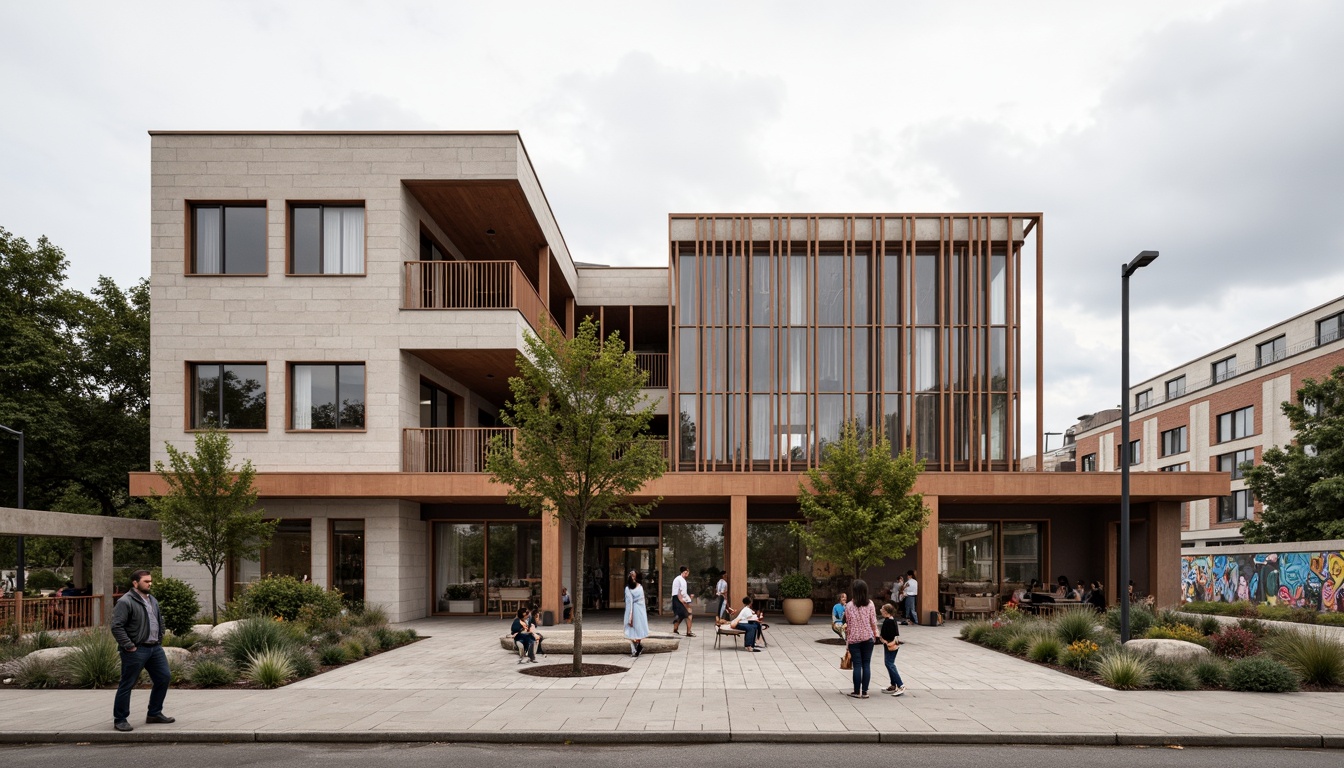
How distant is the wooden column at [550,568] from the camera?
77.8 feet

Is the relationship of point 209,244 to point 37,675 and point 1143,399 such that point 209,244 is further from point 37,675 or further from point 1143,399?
point 1143,399

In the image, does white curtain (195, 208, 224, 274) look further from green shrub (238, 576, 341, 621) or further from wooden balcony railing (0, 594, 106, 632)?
green shrub (238, 576, 341, 621)

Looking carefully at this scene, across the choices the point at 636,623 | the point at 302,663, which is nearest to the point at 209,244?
the point at 302,663

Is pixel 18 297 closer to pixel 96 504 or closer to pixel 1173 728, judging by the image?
pixel 96 504

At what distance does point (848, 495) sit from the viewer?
21312 mm

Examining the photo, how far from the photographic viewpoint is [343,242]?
23.8 metres

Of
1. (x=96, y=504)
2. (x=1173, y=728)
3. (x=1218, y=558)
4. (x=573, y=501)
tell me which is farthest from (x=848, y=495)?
(x=96, y=504)

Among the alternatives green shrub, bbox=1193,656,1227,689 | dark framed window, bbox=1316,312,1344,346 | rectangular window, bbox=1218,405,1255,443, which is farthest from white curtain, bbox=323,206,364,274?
rectangular window, bbox=1218,405,1255,443

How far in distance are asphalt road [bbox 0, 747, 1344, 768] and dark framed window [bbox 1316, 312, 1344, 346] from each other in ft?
146

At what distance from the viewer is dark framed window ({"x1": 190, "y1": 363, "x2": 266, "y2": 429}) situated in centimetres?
2361

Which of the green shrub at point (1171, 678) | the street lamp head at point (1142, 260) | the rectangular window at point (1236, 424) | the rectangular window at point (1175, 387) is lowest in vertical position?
the green shrub at point (1171, 678)

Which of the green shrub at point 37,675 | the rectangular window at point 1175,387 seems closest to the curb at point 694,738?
the green shrub at point 37,675

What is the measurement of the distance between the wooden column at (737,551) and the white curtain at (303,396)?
36.5 ft

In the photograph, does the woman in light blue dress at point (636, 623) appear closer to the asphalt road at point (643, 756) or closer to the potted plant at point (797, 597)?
the asphalt road at point (643, 756)
